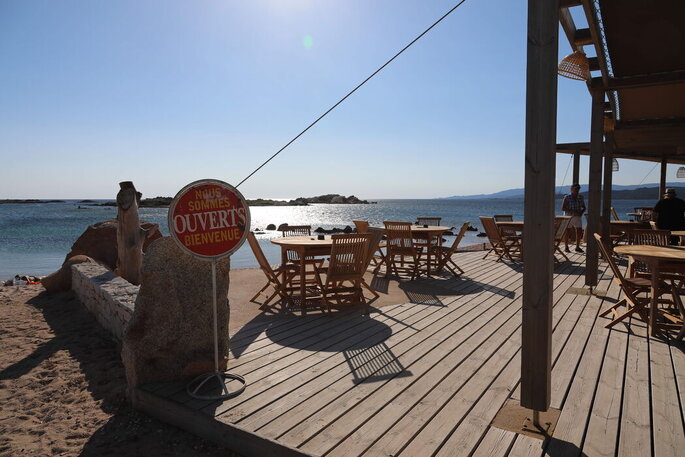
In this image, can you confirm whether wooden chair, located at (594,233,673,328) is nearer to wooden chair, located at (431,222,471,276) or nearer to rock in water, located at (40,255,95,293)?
wooden chair, located at (431,222,471,276)

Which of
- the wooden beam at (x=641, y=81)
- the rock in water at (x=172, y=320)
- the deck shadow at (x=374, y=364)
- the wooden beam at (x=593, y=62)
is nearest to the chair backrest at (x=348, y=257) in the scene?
the deck shadow at (x=374, y=364)

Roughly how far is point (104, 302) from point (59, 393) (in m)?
1.48

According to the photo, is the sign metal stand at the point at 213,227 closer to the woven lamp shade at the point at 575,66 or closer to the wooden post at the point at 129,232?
the wooden post at the point at 129,232

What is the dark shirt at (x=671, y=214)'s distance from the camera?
6.59 meters

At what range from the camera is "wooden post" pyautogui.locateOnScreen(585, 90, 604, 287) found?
5344 millimetres

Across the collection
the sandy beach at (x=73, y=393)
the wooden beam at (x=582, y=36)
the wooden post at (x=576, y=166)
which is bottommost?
the sandy beach at (x=73, y=393)

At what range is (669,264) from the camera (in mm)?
3662

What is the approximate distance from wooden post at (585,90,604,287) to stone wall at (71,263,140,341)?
531cm

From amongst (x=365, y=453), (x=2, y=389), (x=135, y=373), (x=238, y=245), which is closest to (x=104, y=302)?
(x=2, y=389)

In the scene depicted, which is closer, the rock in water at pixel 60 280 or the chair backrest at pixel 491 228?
the rock in water at pixel 60 280

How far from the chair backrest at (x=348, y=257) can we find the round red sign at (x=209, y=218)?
1.82 m

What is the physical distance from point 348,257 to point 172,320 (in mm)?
2301

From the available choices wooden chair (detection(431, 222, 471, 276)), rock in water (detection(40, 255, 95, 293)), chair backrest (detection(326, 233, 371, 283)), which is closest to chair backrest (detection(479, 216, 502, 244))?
wooden chair (detection(431, 222, 471, 276))

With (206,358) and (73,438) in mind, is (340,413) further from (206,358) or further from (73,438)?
(73,438)
